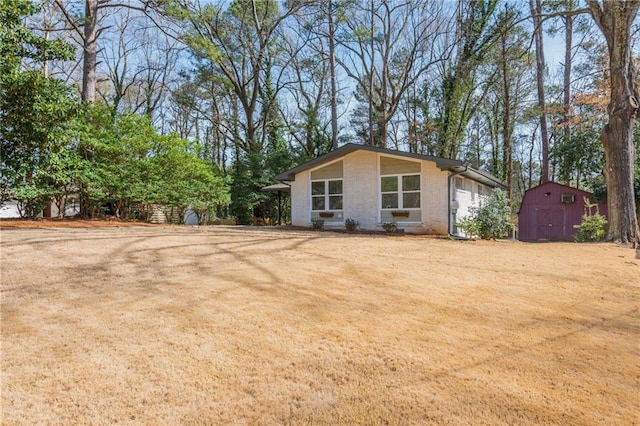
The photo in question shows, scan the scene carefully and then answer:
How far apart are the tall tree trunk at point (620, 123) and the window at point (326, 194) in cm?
847

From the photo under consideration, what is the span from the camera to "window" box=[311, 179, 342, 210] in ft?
45.3

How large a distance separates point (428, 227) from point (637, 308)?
27.9ft

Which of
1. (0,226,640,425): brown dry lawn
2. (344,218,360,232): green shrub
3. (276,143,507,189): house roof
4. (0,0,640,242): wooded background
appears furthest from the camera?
(344,218,360,232): green shrub

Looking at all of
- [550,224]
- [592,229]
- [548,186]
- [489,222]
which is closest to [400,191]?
[489,222]

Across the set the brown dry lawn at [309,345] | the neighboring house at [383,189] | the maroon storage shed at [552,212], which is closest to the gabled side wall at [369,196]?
the neighboring house at [383,189]

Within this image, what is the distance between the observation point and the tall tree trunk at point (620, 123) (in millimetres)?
9445

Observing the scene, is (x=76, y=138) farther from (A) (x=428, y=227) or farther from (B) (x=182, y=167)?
(A) (x=428, y=227)

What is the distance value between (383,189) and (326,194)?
234cm

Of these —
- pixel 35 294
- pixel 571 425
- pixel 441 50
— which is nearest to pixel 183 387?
pixel 571 425

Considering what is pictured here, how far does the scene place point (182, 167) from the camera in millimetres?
15125

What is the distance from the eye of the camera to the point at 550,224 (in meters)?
16.1

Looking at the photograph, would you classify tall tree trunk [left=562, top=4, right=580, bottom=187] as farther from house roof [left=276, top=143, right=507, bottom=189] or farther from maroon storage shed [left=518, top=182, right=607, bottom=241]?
house roof [left=276, top=143, right=507, bottom=189]

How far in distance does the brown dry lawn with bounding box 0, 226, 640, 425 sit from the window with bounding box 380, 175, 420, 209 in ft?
24.7

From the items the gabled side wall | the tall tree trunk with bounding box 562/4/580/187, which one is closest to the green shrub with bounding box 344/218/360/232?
the gabled side wall
